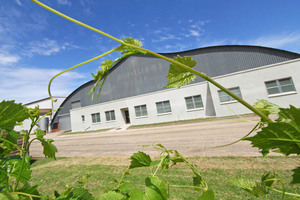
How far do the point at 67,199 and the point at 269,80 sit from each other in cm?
1608

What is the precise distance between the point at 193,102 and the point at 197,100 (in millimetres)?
461

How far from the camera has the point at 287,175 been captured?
2699 millimetres

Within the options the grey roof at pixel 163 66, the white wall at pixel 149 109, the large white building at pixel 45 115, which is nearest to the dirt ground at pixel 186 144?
the large white building at pixel 45 115

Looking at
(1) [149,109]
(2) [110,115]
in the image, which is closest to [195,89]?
(1) [149,109]

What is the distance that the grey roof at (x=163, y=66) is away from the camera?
13.9 metres

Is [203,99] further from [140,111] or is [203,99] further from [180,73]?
[180,73]

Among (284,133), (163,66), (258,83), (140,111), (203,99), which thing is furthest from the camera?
(140,111)

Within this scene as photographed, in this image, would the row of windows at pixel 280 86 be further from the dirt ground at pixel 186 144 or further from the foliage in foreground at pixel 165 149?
the foliage in foreground at pixel 165 149

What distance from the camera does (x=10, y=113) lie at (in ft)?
1.44

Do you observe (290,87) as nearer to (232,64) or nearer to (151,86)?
(232,64)

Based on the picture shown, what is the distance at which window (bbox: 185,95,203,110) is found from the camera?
15.1 metres

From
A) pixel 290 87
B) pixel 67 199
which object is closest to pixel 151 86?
pixel 290 87

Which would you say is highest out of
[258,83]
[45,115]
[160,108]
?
[258,83]

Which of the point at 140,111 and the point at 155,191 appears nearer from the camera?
the point at 155,191
